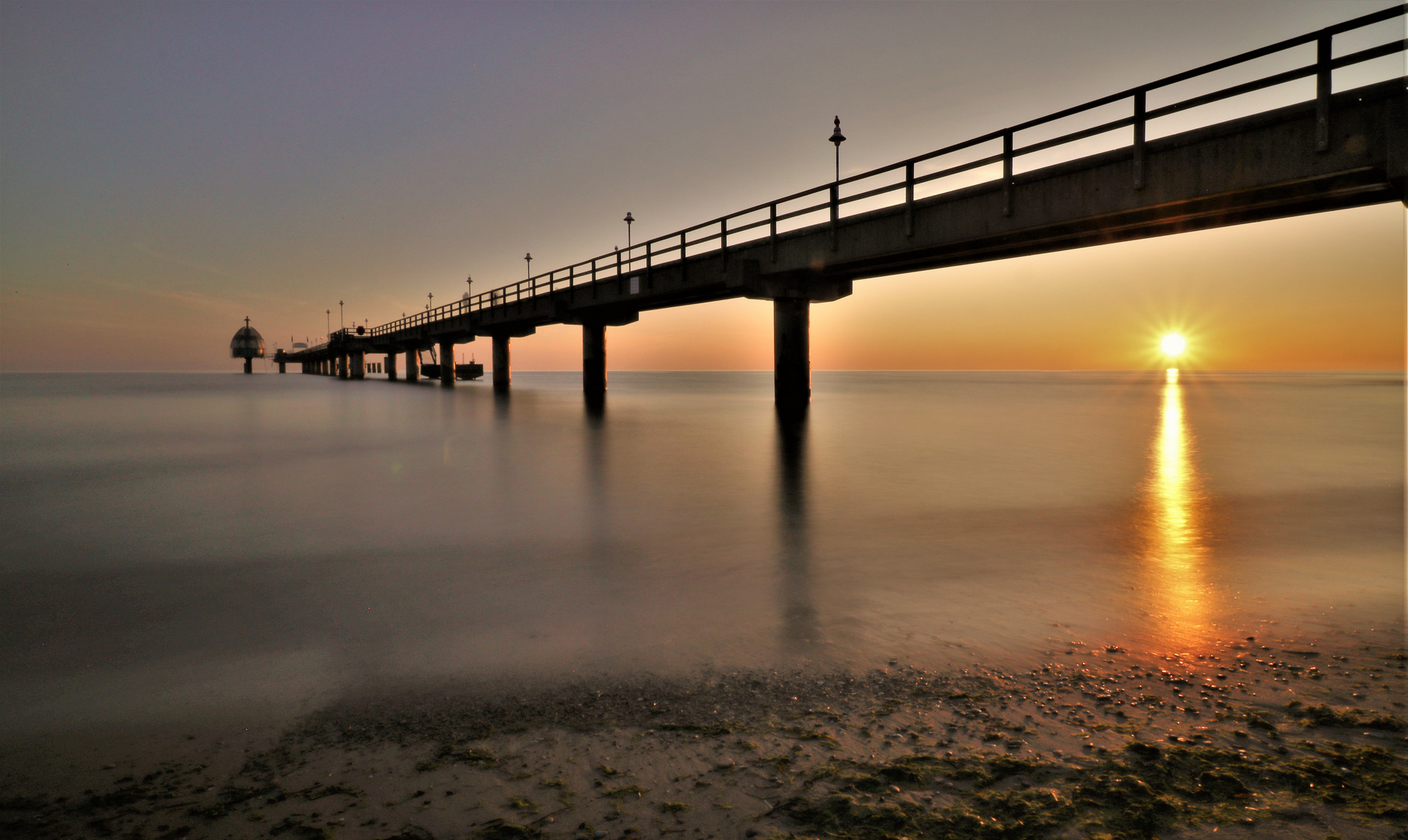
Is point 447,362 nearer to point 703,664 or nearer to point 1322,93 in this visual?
point 1322,93

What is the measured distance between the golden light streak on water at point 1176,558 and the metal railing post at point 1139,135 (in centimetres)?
552

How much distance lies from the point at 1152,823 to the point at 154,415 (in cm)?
3892

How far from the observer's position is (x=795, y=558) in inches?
279

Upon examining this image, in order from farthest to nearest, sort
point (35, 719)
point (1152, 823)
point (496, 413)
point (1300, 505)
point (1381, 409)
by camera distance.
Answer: point (1381, 409) < point (496, 413) < point (1300, 505) < point (35, 719) < point (1152, 823)

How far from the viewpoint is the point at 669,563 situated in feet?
22.3

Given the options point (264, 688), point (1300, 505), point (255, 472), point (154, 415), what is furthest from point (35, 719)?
point (154, 415)

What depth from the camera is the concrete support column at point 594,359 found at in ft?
139

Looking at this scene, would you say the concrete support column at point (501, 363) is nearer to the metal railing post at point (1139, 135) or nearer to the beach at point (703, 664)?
the beach at point (703, 664)

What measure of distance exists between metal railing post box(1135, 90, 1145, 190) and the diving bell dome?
209 m

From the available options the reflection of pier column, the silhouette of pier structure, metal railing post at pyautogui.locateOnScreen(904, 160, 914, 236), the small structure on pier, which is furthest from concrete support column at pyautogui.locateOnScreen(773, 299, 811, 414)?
the small structure on pier

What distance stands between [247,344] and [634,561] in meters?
210

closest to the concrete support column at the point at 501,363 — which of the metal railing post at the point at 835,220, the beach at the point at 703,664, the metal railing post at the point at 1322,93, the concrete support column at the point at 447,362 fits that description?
the concrete support column at the point at 447,362

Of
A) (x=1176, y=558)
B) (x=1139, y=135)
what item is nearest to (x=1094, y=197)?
(x=1139, y=135)

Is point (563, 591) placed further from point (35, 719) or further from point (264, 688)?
point (35, 719)
